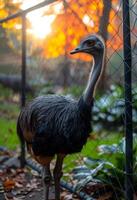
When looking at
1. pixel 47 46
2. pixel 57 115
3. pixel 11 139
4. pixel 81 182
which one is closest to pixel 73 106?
pixel 57 115

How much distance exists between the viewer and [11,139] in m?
7.77

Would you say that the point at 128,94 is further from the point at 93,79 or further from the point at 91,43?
the point at 91,43

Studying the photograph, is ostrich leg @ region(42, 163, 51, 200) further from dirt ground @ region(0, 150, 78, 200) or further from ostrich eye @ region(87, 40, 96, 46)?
ostrich eye @ region(87, 40, 96, 46)

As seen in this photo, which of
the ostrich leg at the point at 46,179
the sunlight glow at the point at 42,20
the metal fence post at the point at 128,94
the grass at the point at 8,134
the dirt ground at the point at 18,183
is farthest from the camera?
the sunlight glow at the point at 42,20

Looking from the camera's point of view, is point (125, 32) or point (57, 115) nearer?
point (125, 32)

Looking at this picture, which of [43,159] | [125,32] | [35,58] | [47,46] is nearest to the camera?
[125,32]

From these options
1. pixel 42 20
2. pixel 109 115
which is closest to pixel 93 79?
pixel 109 115

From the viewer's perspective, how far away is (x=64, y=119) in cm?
403

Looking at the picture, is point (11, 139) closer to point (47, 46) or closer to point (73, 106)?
point (73, 106)

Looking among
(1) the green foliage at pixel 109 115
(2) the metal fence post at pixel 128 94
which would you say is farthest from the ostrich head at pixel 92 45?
(1) the green foliage at pixel 109 115

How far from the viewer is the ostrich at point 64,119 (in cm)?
394

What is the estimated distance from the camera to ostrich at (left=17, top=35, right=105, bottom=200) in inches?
155

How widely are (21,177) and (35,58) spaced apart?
825 cm

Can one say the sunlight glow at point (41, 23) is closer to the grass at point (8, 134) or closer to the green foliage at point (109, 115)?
the grass at point (8, 134)
